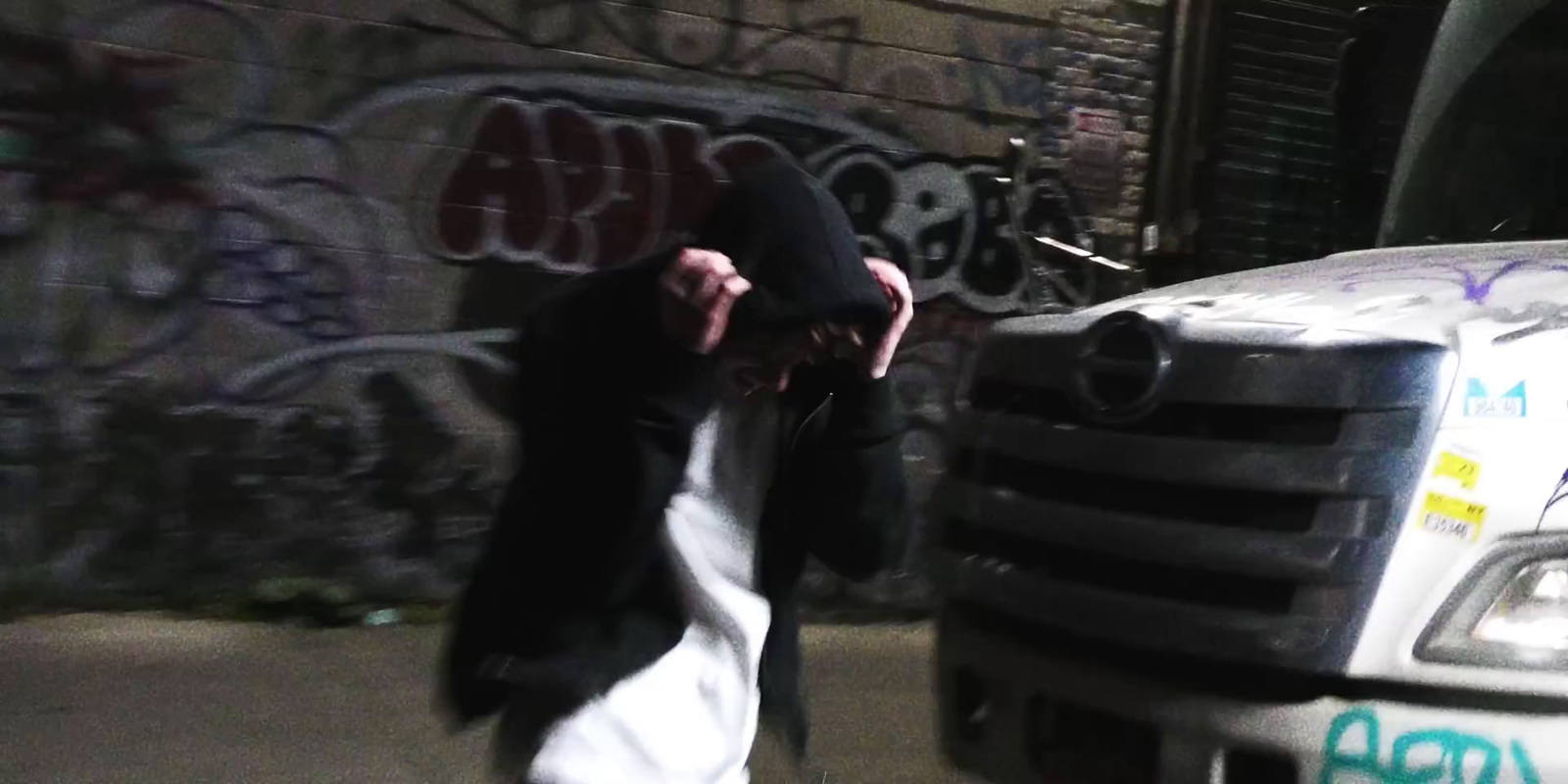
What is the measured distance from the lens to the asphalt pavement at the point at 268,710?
4.24m

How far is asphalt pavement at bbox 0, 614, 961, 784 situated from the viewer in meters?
4.24

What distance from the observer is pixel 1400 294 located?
3.05m

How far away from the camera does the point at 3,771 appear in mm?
4059

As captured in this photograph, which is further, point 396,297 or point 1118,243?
point 1118,243

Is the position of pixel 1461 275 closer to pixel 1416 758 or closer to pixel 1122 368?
pixel 1122 368

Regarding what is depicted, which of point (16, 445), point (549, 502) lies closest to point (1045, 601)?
point (549, 502)

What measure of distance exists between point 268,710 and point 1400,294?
3.69m

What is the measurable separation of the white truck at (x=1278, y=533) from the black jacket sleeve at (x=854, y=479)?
0.80 metres

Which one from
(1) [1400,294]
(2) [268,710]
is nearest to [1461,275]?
(1) [1400,294]

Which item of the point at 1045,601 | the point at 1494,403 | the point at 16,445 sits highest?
the point at 1494,403

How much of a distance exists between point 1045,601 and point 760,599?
1057 mm

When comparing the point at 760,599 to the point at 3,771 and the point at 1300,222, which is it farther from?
the point at 1300,222

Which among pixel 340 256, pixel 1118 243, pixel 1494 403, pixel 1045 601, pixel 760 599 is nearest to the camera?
pixel 760 599

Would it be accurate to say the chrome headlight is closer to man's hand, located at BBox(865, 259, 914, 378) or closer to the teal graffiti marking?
the teal graffiti marking
